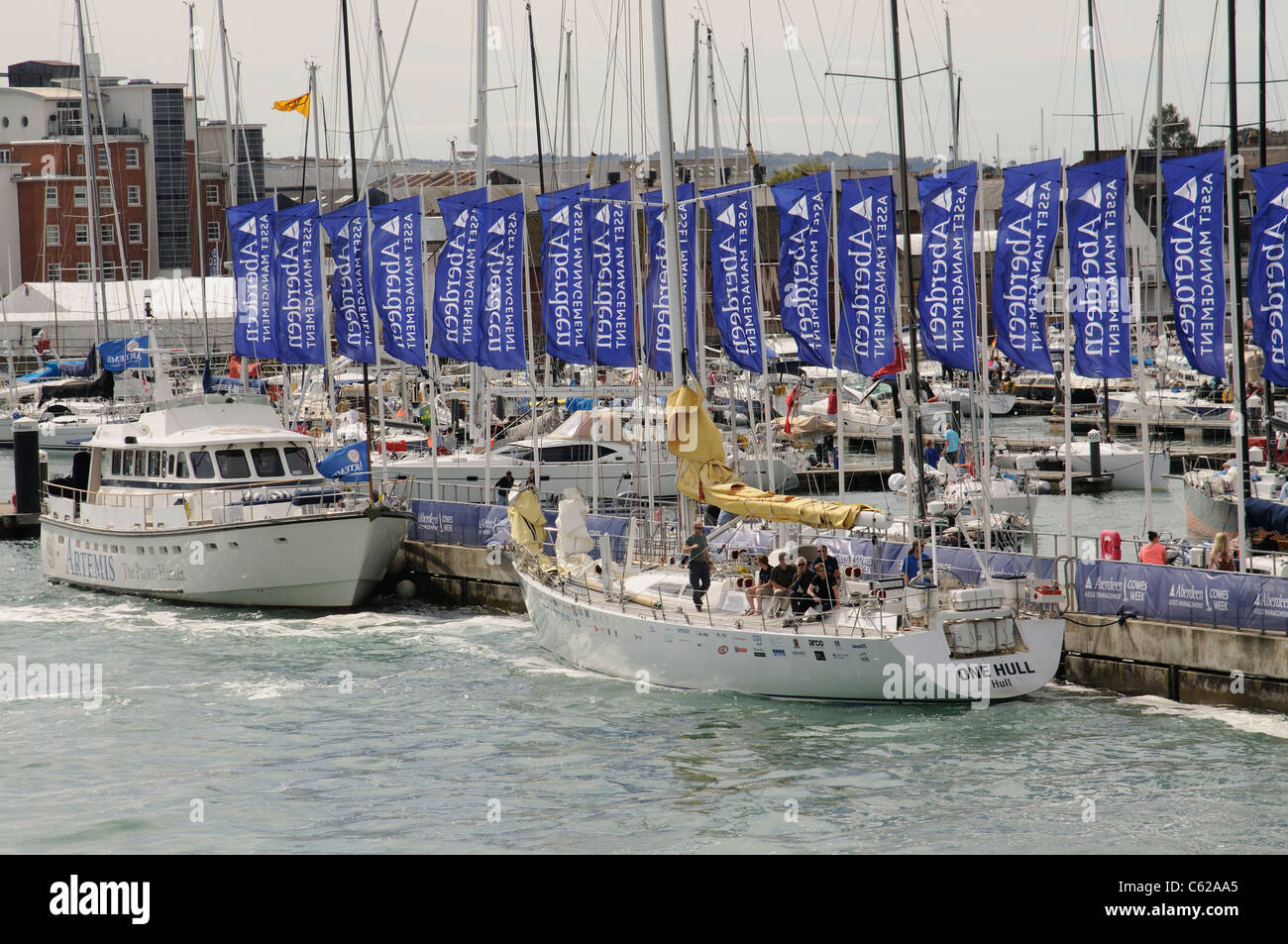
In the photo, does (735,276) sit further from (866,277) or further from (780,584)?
(780,584)

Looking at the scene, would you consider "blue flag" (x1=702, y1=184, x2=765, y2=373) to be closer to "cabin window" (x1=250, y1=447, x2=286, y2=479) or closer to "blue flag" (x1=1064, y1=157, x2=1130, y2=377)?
"blue flag" (x1=1064, y1=157, x2=1130, y2=377)

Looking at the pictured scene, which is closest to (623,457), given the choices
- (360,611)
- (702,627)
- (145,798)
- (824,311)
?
(360,611)

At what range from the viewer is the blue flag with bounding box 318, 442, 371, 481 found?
1380 inches

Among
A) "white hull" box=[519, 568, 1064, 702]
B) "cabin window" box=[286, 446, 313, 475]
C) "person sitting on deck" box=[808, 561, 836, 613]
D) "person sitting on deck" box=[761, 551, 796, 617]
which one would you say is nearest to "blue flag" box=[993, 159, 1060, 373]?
"person sitting on deck" box=[808, 561, 836, 613]

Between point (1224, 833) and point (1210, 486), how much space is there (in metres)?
21.6

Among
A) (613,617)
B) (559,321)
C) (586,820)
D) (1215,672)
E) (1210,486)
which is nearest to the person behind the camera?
(586,820)

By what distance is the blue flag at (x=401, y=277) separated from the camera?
3575cm

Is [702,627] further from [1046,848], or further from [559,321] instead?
[559,321]

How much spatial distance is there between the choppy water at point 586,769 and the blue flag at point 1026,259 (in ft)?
20.2

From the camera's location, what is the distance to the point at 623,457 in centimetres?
4991

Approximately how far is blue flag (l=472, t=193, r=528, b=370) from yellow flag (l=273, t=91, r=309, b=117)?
2276 centimetres

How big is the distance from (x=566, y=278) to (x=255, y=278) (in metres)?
10.2

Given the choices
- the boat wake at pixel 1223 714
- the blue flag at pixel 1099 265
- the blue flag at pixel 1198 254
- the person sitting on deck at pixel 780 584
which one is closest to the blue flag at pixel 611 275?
the person sitting on deck at pixel 780 584
